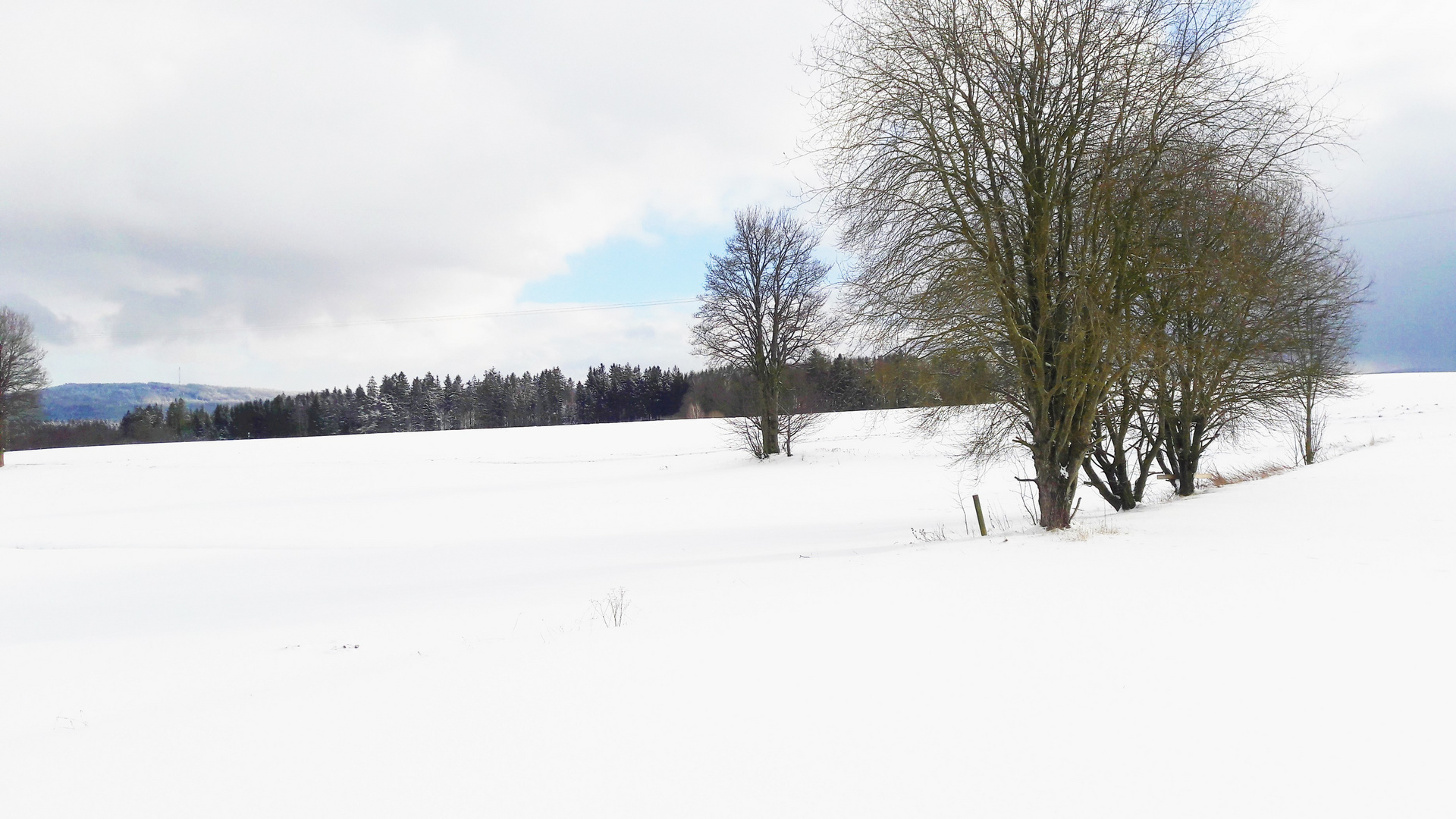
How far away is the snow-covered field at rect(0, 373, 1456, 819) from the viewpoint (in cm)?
345

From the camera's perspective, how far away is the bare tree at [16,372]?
40219mm

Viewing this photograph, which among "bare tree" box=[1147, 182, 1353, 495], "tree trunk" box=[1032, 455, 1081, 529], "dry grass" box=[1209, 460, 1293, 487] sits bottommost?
"dry grass" box=[1209, 460, 1293, 487]

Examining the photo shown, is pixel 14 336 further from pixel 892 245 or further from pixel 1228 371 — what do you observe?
pixel 1228 371

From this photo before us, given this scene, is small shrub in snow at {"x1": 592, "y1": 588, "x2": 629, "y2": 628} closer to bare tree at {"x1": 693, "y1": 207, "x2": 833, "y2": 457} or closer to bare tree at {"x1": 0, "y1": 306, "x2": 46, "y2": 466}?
bare tree at {"x1": 693, "y1": 207, "x2": 833, "y2": 457}

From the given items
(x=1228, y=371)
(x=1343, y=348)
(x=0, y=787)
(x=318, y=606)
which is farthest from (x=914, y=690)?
(x=1343, y=348)

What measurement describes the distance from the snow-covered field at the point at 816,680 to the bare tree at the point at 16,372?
4070 centimetres

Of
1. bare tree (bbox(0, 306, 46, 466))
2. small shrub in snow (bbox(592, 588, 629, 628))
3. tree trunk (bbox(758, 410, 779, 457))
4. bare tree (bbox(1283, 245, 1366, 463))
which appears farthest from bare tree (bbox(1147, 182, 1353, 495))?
bare tree (bbox(0, 306, 46, 466))

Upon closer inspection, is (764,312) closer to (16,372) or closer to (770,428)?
(770,428)

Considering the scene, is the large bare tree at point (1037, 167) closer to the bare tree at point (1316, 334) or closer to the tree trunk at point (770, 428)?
the bare tree at point (1316, 334)

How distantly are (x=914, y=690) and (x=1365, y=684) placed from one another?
2.66 meters

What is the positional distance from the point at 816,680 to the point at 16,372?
5707 centimetres

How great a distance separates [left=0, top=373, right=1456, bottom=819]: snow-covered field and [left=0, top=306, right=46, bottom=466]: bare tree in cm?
4070

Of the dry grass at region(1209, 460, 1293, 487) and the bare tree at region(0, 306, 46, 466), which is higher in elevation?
the bare tree at region(0, 306, 46, 466)

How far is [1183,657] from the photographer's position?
15.1 feet
